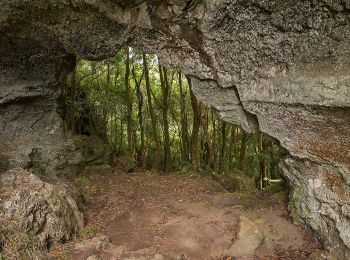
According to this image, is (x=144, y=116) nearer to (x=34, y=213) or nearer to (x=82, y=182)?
(x=82, y=182)

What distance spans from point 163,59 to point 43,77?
3624mm

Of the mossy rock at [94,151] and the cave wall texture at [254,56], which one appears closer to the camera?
the cave wall texture at [254,56]

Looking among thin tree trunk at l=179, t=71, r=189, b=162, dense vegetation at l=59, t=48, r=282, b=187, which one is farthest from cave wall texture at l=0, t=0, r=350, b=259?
thin tree trunk at l=179, t=71, r=189, b=162

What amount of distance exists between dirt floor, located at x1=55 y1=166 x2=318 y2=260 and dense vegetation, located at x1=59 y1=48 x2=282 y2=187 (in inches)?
168

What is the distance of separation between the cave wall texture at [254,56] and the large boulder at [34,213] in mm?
1733

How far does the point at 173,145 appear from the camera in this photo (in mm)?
21469

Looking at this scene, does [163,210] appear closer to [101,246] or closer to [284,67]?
[101,246]

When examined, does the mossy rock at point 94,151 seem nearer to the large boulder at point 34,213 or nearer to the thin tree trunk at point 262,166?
the large boulder at point 34,213

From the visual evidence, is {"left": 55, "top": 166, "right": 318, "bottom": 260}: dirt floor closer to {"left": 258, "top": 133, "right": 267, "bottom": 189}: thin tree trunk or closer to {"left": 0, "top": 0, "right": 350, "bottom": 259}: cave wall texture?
{"left": 0, "top": 0, "right": 350, "bottom": 259}: cave wall texture

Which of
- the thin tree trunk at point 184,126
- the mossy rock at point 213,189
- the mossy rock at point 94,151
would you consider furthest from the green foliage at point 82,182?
the thin tree trunk at point 184,126

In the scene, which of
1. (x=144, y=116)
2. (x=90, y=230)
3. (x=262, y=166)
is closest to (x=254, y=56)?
(x=90, y=230)

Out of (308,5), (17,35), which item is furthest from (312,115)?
(17,35)

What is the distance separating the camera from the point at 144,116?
18.6 meters

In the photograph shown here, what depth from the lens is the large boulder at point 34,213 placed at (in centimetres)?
607
